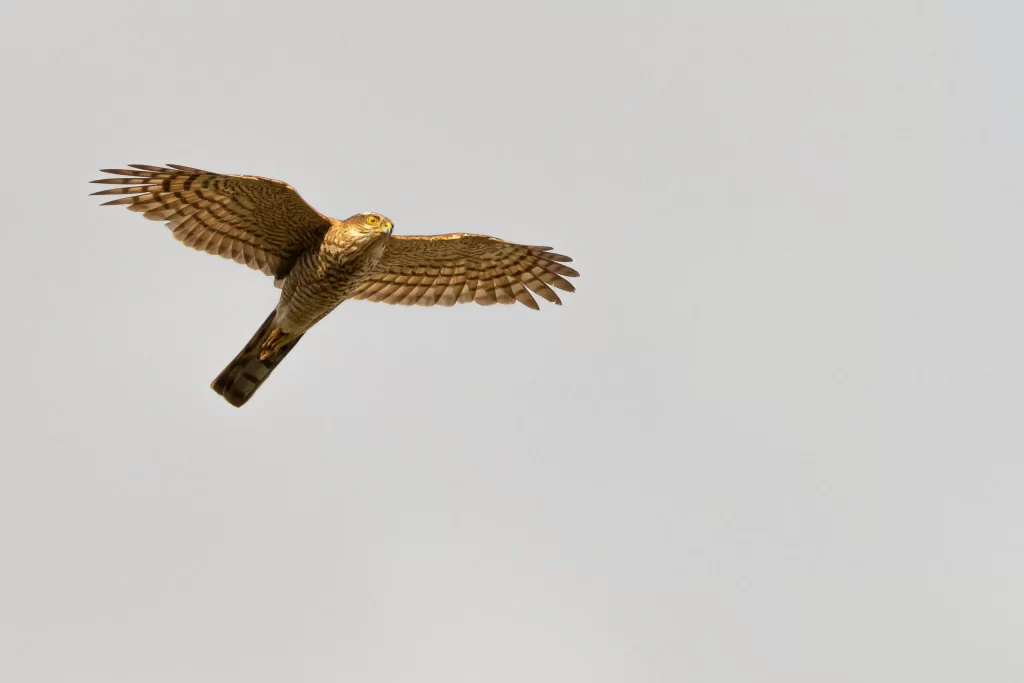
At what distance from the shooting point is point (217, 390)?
2092cm

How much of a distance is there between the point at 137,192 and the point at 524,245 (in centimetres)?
492

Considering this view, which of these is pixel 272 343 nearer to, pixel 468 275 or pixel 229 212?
pixel 229 212

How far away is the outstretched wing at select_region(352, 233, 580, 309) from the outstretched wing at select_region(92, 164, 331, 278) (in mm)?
1305

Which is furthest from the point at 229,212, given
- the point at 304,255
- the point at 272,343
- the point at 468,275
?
the point at 468,275

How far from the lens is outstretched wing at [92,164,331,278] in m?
19.5

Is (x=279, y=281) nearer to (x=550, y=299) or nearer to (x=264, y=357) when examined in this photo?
(x=264, y=357)

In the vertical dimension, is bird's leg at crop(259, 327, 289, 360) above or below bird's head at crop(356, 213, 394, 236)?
below

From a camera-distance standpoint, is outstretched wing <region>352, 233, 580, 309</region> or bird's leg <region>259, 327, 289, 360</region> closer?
bird's leg <region>259, 327, 289, 360</region>

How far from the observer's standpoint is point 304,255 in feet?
67.0

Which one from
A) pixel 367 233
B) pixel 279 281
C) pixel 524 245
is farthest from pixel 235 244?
pixel 524 245

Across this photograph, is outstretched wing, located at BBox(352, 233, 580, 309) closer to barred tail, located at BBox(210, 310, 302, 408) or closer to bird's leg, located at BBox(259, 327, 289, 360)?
bird's leg, located at BBox(259, 327, 289, 360)

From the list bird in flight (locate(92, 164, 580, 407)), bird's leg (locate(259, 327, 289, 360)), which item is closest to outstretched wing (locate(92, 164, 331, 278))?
bird in flight (locate(92, 164, 580, 407))

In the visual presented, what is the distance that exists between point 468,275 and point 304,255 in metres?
2.45

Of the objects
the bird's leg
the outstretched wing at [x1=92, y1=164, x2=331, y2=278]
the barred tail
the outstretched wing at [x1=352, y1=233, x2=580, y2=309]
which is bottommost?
the barred tail
